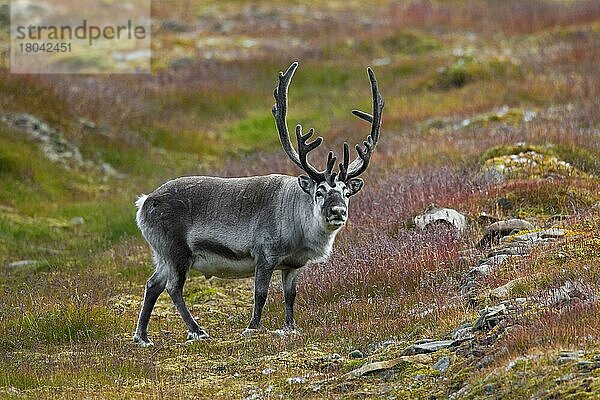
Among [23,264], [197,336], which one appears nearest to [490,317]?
[197,336]

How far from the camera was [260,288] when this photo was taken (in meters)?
10.8

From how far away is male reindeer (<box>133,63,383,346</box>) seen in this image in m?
10.8

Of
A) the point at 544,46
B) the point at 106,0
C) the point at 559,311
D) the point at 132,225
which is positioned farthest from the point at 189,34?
the point at 559,311

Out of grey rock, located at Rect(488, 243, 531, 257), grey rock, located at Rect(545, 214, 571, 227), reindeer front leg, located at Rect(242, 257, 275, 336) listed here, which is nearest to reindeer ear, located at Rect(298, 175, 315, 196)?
reindeer front leg, located at Rect(242, 257, 275, 336)

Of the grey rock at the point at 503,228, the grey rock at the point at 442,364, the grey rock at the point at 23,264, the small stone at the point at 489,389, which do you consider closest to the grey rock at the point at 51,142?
the grey rock at the point at 23,264

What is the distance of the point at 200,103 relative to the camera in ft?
87.8

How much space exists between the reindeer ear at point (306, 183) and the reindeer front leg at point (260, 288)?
35.3 inches

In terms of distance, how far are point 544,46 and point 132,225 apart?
17.5 metres

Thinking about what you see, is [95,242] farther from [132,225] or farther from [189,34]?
[189,34]

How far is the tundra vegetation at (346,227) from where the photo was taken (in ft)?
28.2

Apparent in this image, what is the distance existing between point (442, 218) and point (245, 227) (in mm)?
3073

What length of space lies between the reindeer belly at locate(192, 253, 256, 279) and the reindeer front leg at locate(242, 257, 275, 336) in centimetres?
19

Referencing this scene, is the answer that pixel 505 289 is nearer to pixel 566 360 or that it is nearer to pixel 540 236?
pixel 540 236

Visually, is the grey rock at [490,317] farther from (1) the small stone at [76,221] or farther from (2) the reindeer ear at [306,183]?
(1) the small stone at [76,221]
